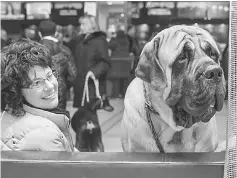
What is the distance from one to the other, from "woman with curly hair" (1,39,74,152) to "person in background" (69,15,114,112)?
2.03 metres

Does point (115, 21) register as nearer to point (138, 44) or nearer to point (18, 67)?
point (138, 44)

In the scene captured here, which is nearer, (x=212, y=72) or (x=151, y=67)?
(x=212, y=72)

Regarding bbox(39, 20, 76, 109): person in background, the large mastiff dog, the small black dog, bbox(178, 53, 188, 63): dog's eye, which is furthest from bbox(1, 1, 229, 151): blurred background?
bbox(178, 53, 188, 63): dog's eye

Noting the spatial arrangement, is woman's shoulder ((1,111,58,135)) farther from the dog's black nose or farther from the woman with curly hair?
the dog's black nose

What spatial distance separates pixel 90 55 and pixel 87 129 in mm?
938

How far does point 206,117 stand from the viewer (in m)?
1.24

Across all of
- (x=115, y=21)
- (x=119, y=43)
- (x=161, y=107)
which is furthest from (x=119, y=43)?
(x=161, y=107)

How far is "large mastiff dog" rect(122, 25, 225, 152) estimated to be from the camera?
3.81 ft

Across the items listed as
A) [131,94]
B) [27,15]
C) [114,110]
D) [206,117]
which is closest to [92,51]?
[114,110]

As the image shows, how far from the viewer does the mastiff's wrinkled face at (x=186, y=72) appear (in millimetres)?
1149

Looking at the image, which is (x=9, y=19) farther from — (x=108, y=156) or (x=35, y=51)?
(x=108, y=156)

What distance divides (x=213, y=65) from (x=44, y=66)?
55cm

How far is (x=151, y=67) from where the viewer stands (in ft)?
4.08

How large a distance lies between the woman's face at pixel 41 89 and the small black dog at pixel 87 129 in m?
1.22
